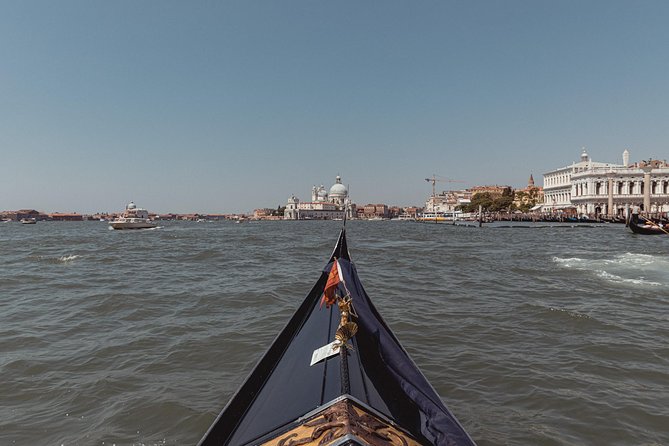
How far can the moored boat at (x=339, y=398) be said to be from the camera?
4.74 feet

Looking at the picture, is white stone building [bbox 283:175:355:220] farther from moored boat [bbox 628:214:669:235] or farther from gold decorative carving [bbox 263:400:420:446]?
gold decorative carving [bbox 263:400:420:446]

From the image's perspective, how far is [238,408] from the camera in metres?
1.86

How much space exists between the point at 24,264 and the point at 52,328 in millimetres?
9219

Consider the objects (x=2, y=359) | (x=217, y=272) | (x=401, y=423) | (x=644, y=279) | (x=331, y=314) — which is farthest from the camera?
(x=217, y=272)

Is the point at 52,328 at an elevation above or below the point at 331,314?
below

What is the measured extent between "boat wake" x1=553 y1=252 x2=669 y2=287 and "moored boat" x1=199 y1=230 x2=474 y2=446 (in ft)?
26.3

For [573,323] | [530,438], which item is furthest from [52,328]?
[573,323]

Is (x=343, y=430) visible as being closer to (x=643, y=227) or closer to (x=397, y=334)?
(x=397, y=334)

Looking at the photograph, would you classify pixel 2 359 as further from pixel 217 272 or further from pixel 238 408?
pixel 217 272

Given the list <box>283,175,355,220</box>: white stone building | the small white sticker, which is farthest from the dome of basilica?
the small white sticker

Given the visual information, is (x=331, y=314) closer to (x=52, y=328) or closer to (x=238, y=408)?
(x=238, y=408)

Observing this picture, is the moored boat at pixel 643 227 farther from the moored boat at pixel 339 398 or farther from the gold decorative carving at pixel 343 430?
the gold decorative carving at pixel 343 430

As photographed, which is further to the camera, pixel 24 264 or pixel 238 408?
pixel 24 264

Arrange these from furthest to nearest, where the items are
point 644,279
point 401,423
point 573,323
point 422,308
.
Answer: point 644,279, point 422,308, point 573,323, point 401,423
